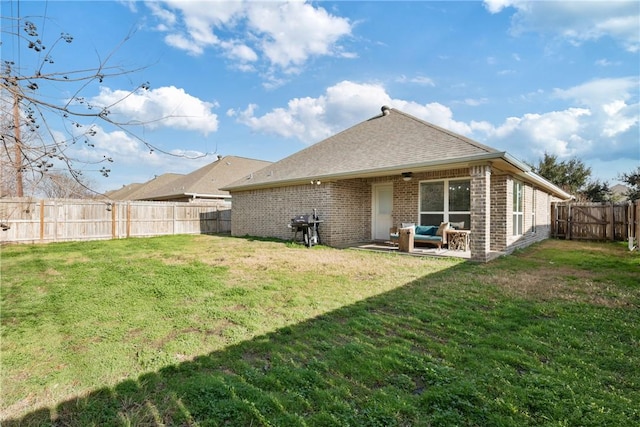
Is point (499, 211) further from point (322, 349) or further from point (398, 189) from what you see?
point (322, 349)

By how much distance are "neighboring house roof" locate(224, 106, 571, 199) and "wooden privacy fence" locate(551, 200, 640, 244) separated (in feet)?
6.78

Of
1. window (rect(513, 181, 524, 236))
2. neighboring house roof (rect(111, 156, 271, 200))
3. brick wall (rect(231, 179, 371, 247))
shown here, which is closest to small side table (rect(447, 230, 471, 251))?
window (rect(513, 181, 524, 236))

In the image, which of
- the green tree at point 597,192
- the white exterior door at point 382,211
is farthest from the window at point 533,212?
the green tree at point 597,192

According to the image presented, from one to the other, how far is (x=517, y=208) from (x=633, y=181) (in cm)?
1585

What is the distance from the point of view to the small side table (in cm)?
923

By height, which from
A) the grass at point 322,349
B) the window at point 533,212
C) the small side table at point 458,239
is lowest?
the grass at point 322,349

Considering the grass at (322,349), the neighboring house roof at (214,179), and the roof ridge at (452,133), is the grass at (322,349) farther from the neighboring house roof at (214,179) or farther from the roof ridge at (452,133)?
the neighboring house roof at (214,179)

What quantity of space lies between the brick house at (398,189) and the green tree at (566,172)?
15199mm

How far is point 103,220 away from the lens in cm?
1405

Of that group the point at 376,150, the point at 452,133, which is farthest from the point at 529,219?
the point at 376,150

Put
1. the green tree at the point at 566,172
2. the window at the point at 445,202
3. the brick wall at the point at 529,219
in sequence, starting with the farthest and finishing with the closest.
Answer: the green tree at the point at 566,172
the window at the point at 445,202
the brick wall at the point at 529,219

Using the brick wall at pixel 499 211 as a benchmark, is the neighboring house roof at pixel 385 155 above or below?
above

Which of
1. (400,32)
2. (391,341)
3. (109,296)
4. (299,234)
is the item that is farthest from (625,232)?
(109,296)

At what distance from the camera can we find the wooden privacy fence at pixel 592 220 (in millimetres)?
13576
